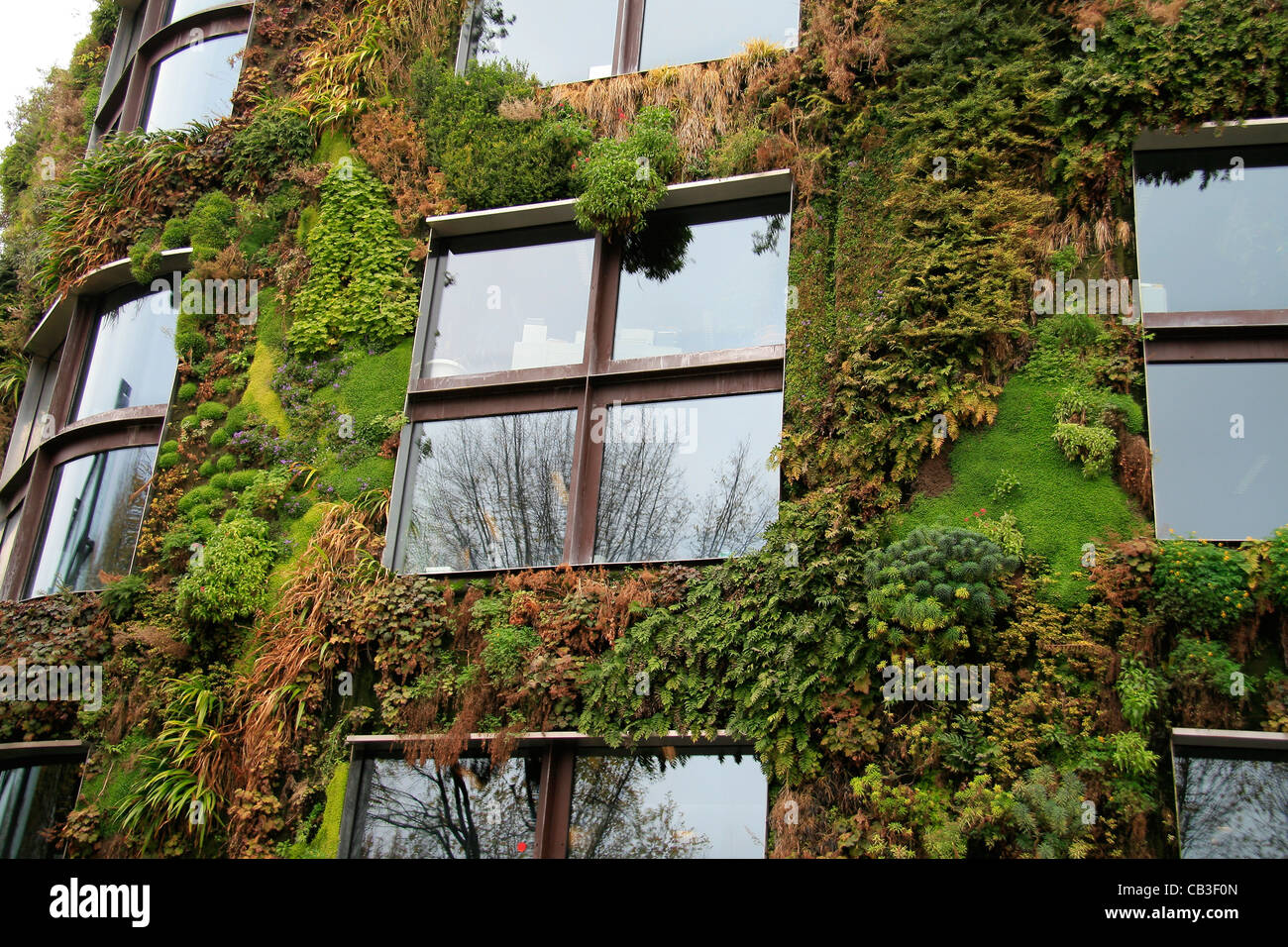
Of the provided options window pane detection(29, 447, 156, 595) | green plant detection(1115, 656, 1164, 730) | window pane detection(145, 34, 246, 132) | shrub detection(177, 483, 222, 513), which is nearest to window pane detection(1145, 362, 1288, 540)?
green plant detection(1115, 656, 1164, 730)

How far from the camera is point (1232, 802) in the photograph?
7.55 m

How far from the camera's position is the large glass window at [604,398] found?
34.1ft

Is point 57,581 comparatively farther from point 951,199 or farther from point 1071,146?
point 1071,146

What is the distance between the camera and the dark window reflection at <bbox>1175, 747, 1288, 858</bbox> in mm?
7414

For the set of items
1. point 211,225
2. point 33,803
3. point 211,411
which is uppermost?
point 211,225

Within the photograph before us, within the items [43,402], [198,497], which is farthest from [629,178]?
[43,402]

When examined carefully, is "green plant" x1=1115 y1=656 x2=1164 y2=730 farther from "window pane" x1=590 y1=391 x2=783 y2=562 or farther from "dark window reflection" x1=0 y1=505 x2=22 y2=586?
"dark window reflection" x1=0 y1=505 x2=22 y2=586

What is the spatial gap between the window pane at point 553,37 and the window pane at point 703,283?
8.63 ft

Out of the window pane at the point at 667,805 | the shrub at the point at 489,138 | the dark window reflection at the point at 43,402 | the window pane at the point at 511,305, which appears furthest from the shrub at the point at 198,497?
the window pane at the point at 667,805

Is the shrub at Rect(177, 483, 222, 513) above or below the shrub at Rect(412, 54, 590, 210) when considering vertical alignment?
below

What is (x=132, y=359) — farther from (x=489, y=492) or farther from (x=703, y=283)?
(x=703, y=283)

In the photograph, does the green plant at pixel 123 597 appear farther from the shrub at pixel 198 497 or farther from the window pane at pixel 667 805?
the window pane at pixel 667 805

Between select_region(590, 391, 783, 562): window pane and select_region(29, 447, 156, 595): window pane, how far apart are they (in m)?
5.93

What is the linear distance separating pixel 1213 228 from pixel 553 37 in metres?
7.86
